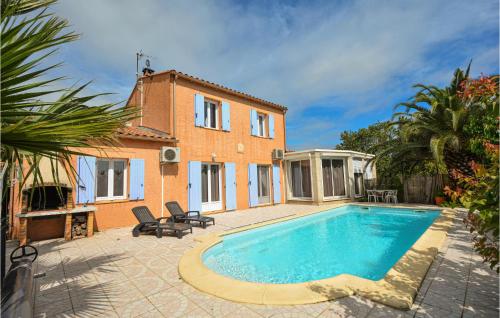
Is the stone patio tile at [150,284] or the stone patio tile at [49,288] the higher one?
the stone patio tile at [49,288]

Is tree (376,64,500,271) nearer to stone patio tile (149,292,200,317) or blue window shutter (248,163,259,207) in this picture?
blue window shutter (248,163,259,207)

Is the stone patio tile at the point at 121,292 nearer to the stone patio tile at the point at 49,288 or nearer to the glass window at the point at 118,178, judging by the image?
the stone patio tile at the point at 49,288

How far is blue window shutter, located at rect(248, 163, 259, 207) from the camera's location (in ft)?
45.8

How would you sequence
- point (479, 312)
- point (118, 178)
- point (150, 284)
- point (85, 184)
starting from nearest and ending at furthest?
point (479, 312)
point (150, 284)
point (85, 184)
point (118, 178)

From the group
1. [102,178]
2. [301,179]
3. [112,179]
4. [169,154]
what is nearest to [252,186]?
[301,179]

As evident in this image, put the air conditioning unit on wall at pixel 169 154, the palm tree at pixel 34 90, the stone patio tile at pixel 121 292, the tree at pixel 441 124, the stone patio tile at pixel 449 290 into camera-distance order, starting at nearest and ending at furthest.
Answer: the palm tree at pixel 34 90, the stone patio tile at pixel 449 290, the stone patio tile at pixel 121 292, the air conditioning unit on wall at pixel 169 154, the tree at pixel 441 124

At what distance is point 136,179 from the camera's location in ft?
31.5

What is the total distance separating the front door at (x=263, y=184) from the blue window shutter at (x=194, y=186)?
4.66 meters

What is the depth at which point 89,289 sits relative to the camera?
411cm

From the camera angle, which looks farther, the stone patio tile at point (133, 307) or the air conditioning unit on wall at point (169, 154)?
the air conditioning unit on wall at point (169, 154)

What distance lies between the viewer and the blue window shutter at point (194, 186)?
1120 centimetres

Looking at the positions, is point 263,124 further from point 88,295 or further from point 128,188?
point 88,295

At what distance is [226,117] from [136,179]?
19.3ft

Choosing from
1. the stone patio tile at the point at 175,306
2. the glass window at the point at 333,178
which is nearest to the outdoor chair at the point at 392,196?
the glass window at the point at 333,178
